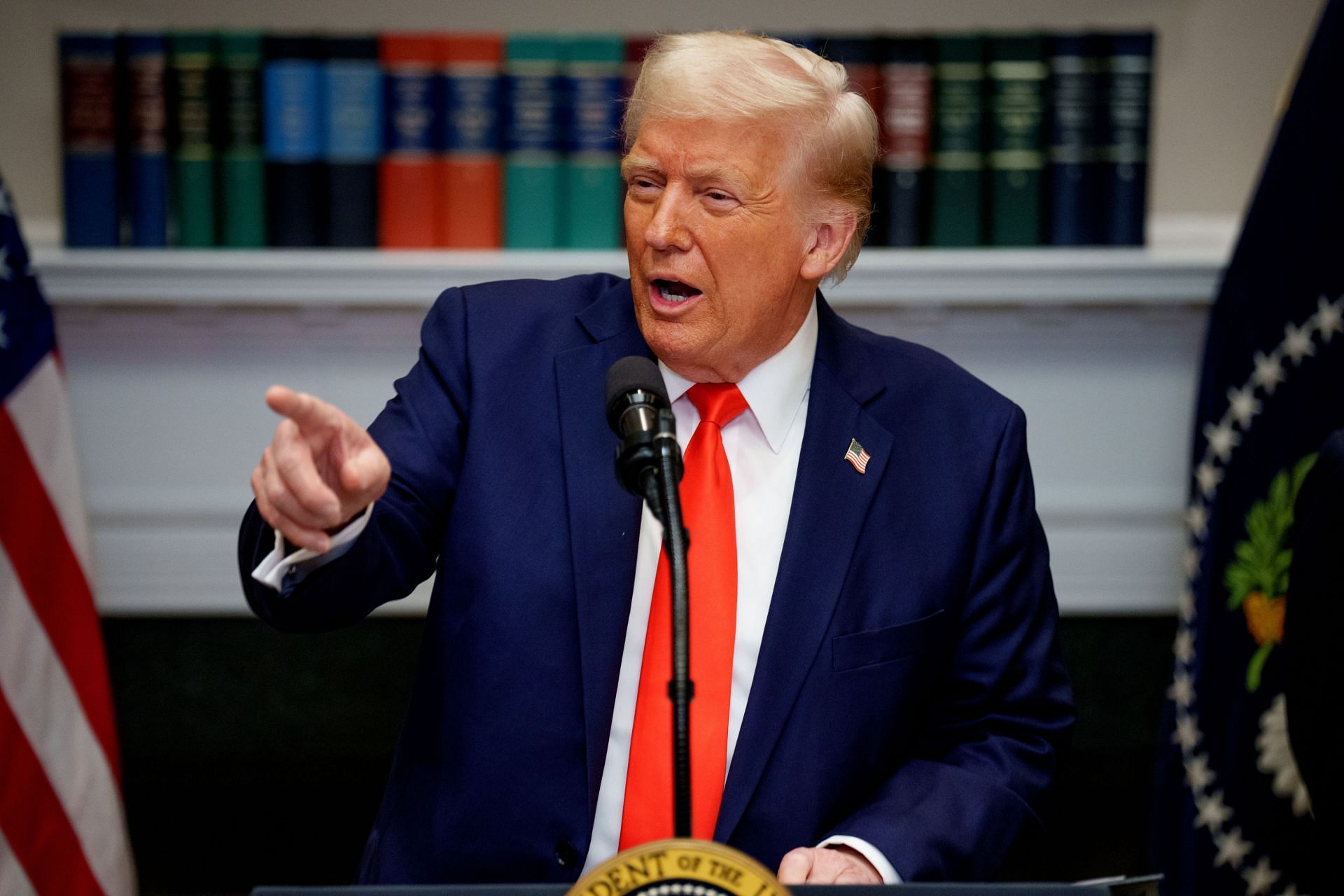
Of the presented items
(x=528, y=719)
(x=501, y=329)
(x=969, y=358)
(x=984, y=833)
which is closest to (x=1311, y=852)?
(x=984, y=833)

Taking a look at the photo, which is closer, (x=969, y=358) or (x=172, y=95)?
(x=172, y=95)

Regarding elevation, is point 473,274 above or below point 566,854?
above

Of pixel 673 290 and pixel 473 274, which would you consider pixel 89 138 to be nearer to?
pixel 473 274

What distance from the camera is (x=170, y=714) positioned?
270cm

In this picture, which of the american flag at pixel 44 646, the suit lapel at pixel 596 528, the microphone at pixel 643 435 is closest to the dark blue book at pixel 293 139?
the american flag at pixel 44 646

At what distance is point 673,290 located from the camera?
1.39m

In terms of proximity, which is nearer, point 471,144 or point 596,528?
point 596,528

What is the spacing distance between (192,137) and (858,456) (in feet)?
4.77

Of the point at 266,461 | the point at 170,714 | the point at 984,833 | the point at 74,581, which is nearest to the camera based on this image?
the point at 266,461

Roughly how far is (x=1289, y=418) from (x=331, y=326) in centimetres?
174

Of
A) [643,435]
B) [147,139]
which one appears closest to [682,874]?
[643,435]

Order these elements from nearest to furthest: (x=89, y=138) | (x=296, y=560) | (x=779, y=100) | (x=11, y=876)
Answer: (x=296, y=560) < (x=779, y=100) < (x=11, y=876) < (x=89, y=138)

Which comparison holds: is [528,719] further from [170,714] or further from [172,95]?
[170,714]

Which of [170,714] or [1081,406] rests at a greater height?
[1081,406]
